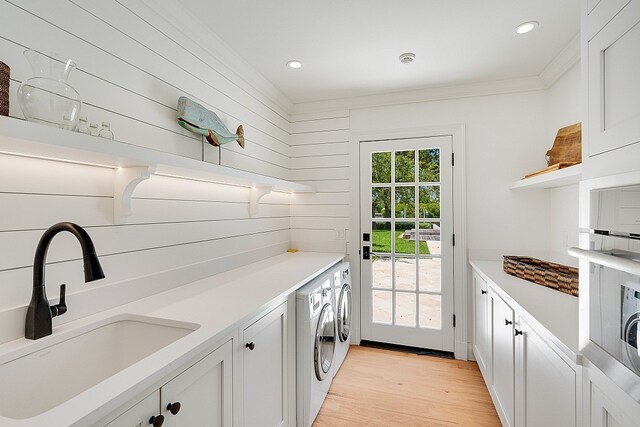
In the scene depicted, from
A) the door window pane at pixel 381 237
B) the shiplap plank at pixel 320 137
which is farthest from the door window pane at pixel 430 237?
the shiplap plank at pixel 320 137

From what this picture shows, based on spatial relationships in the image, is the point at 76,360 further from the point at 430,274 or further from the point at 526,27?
the point at 526,27

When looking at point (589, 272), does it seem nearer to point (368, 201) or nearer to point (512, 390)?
point (512, 390)

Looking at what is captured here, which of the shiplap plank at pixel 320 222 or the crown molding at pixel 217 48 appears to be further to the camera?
the shiplap plank at pixel 320 222

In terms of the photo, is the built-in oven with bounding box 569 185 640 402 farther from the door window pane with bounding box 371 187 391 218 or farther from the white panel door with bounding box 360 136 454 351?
the door window pane with bounding box 371 187 391 218

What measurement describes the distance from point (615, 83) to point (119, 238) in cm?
194

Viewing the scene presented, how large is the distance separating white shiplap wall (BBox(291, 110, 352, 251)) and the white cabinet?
2.04 metres

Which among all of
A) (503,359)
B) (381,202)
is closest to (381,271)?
(381,202)

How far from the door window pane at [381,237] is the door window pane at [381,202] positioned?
90mm

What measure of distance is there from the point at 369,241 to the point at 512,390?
5.46 feet

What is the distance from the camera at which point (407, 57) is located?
7.45 feet

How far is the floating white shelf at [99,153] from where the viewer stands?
0.84m

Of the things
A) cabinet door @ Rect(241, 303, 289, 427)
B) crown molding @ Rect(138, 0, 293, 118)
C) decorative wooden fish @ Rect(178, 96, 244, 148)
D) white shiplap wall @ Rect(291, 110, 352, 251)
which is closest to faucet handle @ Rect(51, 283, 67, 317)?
cabinet door @ Rect(241, 303, 289, 427)

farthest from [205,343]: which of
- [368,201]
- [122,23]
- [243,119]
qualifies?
[368,201]

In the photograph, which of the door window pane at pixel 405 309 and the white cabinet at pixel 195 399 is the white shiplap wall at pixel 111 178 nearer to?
the white cabinet at pixel 195 399
